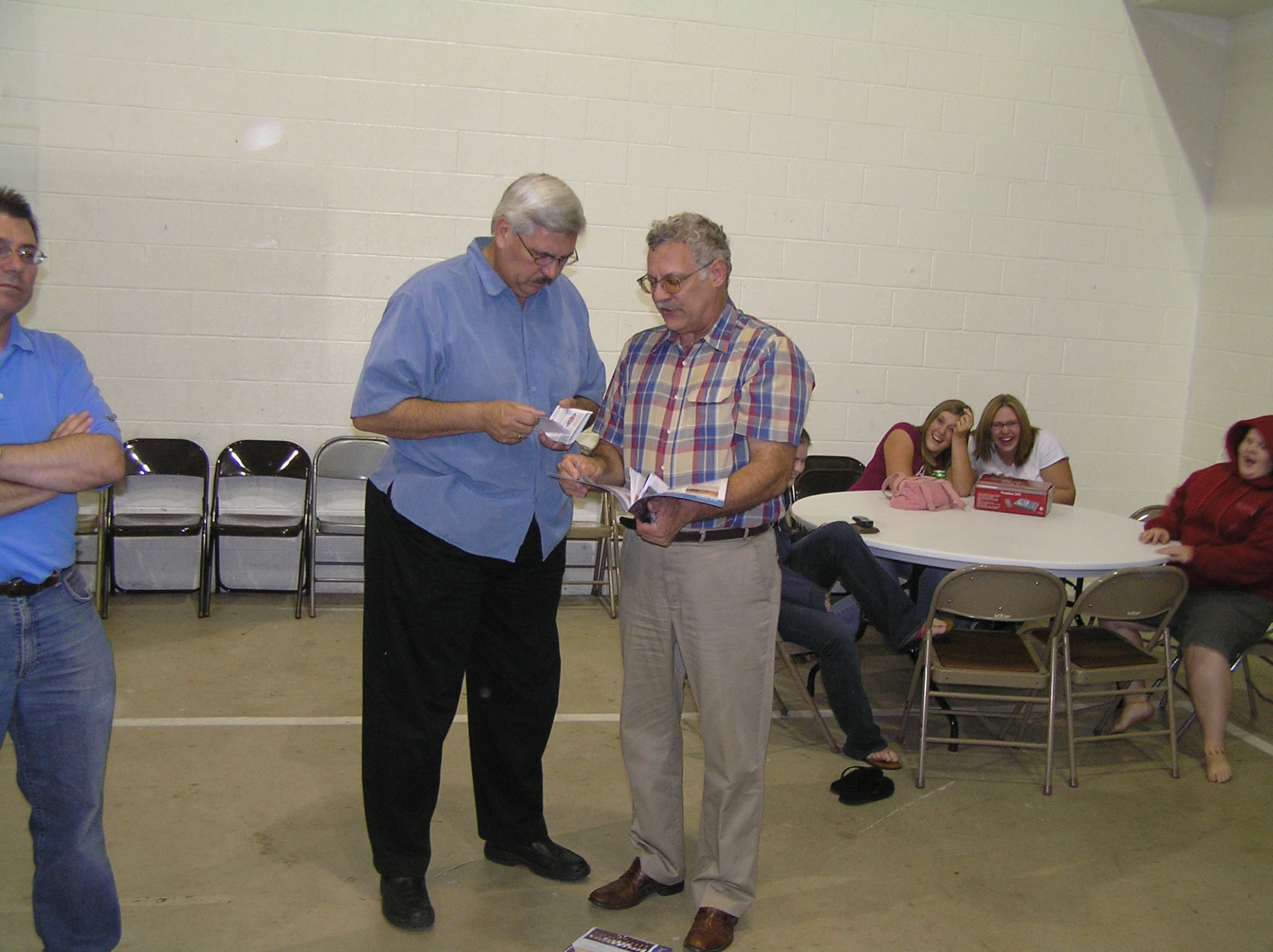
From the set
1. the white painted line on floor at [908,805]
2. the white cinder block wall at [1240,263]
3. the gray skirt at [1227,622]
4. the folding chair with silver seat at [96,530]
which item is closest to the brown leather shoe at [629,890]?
the white painted line on floor at [908,805]

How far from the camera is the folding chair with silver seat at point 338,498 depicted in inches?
206

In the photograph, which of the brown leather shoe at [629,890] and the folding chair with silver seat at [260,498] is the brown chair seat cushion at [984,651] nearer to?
the brown leather shoe at [629,890]

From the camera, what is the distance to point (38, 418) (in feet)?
6.63

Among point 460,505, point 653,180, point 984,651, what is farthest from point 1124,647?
point 653,180

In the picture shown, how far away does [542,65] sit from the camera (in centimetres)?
538

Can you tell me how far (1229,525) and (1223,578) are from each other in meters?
0.23

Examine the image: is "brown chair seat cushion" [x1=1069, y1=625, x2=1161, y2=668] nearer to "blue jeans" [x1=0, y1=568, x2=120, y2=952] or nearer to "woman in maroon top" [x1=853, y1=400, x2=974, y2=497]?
"woman in maroon top" [x1=853, y1=400, x2=974, y2=497]

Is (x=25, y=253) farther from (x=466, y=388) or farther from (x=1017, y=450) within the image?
(x=1017, y=450)

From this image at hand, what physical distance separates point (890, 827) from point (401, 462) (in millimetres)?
1833

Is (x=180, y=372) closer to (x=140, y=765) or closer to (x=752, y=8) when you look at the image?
(x=140, y=765)

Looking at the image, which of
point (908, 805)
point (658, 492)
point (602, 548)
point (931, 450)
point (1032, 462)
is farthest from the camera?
point (602, 548)

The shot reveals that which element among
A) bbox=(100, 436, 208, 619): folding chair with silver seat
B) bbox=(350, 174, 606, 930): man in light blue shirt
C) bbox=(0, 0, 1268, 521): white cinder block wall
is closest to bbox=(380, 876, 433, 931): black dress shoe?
bbox=(350, 174, 606, 930): man in light blue shirt

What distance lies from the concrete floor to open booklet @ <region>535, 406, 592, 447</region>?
1198 millimetres

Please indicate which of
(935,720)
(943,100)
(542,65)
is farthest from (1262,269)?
(542,65)
